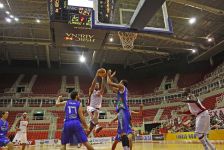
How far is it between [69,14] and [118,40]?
53.7ft

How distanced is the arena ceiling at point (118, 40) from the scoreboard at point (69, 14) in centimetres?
250

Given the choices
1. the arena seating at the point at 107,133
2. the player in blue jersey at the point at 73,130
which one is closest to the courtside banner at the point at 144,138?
the arena seating at the point at 107,133

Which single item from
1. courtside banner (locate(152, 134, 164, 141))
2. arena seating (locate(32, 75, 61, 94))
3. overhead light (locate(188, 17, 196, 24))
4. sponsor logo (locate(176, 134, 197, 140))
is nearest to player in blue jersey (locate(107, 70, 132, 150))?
sponsor logo (locate(176, 134, 197, 140))

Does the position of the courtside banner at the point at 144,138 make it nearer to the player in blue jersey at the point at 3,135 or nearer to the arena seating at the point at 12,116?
the arena seating at the point at 12,116

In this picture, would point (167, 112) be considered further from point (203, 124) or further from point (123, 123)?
point (123, 123)

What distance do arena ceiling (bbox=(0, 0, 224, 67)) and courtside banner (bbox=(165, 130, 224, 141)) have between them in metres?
8.62

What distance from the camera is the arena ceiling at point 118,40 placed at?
20.9 metres

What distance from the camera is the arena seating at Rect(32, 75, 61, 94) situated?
33.3 m

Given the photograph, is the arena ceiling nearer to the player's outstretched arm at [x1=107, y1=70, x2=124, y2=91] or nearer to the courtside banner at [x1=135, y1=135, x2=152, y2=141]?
the player's outstretched arm at [x1=107, y1=70, x2=124, y2=91]

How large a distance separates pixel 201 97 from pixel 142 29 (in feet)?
69.3

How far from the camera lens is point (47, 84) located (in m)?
34.9

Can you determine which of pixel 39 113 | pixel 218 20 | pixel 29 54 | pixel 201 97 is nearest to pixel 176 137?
pixel 201 97

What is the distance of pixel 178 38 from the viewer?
25969 mm

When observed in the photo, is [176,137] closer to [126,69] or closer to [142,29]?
[142,29]
